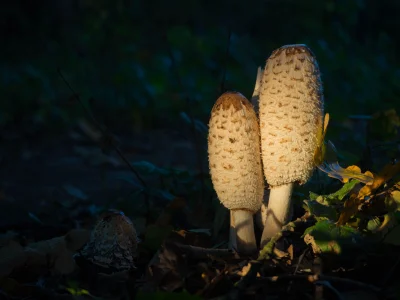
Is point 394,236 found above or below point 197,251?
above

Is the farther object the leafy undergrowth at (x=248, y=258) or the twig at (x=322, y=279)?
the leafy undergrowth at (x=248, y=258)

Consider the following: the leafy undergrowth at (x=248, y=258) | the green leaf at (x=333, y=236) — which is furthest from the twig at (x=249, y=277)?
the green leaf at (x=333, y=236)

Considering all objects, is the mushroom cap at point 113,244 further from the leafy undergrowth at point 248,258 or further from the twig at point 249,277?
the twig at point 249,277

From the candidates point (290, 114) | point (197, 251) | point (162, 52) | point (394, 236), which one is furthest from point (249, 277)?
point (162, 52)

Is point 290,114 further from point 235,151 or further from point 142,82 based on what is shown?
point 142,82

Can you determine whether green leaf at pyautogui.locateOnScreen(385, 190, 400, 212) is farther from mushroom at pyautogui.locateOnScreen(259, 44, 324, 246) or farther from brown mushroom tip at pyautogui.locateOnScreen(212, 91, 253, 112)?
brown mushroom tip at pyautogui.locateOnScreen(212, 91, 253, 112)

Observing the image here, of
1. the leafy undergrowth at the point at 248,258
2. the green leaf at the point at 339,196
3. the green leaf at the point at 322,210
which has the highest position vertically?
the green leaf at the point at 339,196
